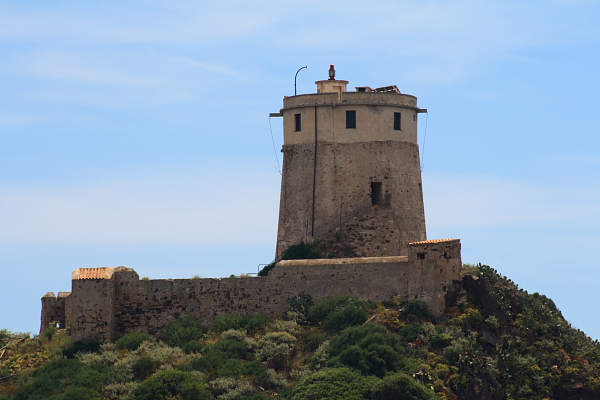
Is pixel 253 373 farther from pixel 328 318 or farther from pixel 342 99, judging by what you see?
pixel 342 99

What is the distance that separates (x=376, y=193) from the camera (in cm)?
6347

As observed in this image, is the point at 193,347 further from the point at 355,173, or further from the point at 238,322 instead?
the point at 355,173

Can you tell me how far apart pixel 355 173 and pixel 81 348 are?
13885 millimetres

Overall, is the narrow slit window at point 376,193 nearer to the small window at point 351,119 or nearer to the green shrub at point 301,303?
the small window at point 351,119

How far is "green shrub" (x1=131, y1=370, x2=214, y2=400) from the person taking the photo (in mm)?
53594

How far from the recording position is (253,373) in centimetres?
5531

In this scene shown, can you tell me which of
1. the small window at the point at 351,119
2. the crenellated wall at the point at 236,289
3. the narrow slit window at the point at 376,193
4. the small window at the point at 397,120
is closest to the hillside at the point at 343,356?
the crenellated wall at the point at 236,289

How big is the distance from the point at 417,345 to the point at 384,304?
2720mm

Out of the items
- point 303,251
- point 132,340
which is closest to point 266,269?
point 303,251

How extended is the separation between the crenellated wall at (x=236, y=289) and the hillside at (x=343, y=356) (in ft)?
1.72

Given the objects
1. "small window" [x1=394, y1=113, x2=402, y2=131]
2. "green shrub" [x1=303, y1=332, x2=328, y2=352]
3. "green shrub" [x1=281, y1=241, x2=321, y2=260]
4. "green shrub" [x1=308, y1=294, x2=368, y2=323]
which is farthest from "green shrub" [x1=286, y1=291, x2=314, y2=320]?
"small window" [x1=394, y1=113, x2=402, y2=131]

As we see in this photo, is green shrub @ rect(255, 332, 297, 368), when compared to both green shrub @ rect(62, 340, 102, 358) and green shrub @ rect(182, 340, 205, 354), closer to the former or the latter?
green shrub @ rect(182, 340, 205, 354)

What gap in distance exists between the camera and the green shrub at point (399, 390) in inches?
2076

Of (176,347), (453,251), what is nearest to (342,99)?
(453,251)
